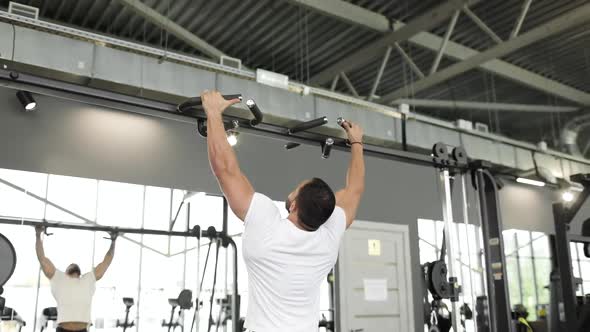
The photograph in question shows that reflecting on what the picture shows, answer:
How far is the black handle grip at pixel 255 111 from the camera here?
2436 millimetres

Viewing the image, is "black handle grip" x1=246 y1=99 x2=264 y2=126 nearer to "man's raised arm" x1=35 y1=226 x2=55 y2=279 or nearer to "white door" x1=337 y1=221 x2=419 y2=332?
"man's raised arm" x1=35 y1=226 x2=55 y2=279

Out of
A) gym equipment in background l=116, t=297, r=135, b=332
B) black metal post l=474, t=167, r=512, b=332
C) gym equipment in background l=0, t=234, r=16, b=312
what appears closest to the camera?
black metal post l=474, t=167, r=512, b=332

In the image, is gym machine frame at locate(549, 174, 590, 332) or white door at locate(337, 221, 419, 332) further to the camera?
white door at locate(337, 221, 419, 332)

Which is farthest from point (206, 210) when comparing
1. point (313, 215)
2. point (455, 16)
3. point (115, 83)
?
point (313, 215)

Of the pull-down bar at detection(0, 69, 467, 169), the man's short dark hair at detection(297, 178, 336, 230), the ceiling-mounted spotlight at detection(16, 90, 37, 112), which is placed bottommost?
the man's short dark hair at detection(297, 178, 336, 230)

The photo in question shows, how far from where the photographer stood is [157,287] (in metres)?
7.60

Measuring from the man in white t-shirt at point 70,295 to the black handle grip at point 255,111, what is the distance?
3.28 metres

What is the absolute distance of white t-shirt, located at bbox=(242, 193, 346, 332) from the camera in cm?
Result: 192

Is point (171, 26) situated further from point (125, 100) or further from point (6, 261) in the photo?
point (125, 100)

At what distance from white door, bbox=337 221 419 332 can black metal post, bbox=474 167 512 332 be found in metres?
3.40

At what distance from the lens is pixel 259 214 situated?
1.92 metres

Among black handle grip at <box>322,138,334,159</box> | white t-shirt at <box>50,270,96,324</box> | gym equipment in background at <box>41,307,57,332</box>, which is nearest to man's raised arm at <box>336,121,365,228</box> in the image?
black handle grip at <box>322,138,334,159</box>

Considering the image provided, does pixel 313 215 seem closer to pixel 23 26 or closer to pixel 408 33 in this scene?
pixel 23 26

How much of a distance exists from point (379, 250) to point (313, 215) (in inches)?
218
